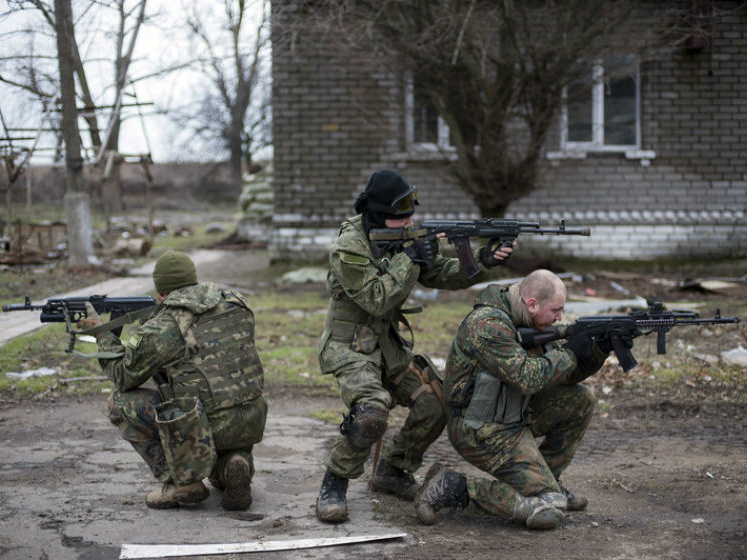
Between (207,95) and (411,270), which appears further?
(207,95)

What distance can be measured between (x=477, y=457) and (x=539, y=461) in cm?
30

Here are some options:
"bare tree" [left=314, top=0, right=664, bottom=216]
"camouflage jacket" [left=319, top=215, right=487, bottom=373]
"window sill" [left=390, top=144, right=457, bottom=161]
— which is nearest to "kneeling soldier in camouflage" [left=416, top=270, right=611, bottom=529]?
"camouflage jacket" [left=319, top=215, right=487, bottom=373]

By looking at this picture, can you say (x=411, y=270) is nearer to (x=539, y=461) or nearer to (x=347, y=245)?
(x=347, y=245)

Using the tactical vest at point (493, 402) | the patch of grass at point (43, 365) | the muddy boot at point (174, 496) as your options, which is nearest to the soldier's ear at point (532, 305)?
the tactical vest at point (493, 402)

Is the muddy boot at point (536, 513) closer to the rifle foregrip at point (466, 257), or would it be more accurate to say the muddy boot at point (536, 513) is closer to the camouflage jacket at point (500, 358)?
the camouflage jacket at point (500, 358)

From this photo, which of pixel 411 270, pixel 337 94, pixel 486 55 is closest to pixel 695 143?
pixel 486 55

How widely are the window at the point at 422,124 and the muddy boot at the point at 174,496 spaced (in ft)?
34.1

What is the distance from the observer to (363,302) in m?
4.14

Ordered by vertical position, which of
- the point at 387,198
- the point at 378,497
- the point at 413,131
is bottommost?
the point at 378,497

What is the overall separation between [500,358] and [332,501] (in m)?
1.08

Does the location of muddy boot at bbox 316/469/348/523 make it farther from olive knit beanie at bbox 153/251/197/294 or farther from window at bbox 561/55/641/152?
window at bbox 561/55/641/152

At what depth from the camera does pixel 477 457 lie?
404cm

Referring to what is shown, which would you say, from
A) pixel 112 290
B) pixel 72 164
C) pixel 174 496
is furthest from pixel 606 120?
pixel 174 496

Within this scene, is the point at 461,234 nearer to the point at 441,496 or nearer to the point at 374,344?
the point at 374,344
